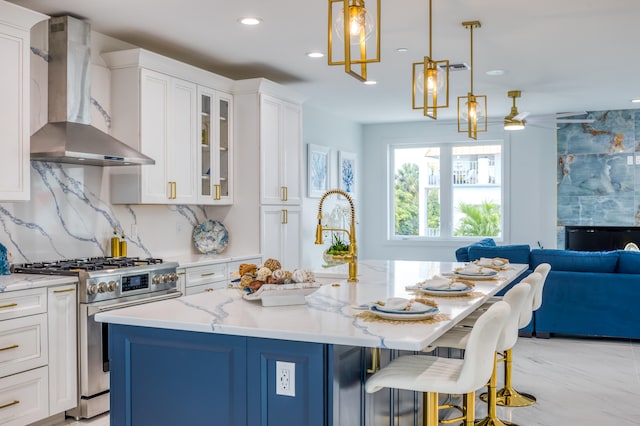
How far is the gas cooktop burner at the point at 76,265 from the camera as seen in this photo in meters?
3.75

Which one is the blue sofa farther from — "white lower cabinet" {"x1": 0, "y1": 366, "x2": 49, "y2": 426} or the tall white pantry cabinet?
"white lower cabinet" {"x1": 0, "y1": 366, "x2": 49, "y2": 426}

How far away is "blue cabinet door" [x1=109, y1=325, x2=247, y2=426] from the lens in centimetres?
221

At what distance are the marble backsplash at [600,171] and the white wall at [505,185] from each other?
16 centimetres

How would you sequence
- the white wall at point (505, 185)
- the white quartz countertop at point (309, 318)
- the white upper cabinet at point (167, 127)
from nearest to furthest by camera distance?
the white quartz countertop at point (309, 318)
the white upper cabinet at point (167, 127)
the white wall at point (505, 185)

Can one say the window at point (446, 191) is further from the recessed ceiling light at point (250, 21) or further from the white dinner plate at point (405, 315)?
the white dinner plate at point (405, 315)

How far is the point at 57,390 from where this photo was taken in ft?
12.0

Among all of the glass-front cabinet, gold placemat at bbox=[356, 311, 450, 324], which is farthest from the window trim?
gold placemat at bbox=[356, 311, 450, 324]

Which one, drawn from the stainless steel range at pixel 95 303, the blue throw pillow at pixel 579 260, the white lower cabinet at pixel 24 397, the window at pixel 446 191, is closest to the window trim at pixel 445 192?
the window at pixel 446 191

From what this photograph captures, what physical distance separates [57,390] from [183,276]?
1.29 metres

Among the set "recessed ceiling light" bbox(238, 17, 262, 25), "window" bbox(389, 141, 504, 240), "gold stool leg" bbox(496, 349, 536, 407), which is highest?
"recessed ceiling light" bbox(238, 17, 262, 25)

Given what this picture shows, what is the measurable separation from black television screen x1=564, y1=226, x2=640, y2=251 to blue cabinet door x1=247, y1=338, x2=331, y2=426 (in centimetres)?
714

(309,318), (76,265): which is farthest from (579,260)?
(76,265)

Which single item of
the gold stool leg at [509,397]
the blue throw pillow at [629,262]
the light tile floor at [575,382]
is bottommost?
the light tile floor at [575,382]

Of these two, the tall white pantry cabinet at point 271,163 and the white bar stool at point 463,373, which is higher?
the tall white pantry cabinet at point 271,163
